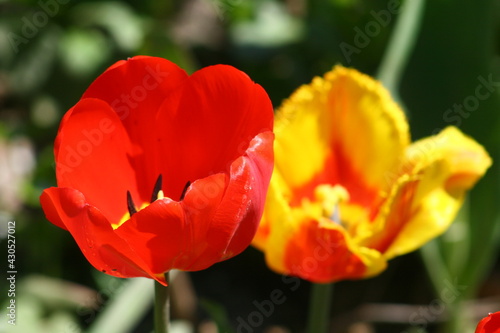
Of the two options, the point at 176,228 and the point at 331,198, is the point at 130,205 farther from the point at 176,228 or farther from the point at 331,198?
the point at 331,198

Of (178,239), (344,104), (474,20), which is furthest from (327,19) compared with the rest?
(178,239)

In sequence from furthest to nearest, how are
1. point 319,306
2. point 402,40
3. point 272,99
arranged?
point 272,99 < point 402,40 < point 319,306

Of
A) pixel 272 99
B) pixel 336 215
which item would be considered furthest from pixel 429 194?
pixel 272 99

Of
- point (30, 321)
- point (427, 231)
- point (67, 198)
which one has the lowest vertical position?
point (30, 321)

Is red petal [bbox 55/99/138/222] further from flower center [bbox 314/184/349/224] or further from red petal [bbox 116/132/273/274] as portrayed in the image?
flower center [bbox 314/184/349/224]

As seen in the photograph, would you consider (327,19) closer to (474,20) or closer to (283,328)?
(474,20)

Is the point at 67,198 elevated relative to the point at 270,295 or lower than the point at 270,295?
elevated

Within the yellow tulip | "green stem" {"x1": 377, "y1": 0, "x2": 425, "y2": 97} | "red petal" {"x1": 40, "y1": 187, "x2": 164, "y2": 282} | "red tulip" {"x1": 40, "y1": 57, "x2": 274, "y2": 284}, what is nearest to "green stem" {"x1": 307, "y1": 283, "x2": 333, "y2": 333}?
the yellow tulip

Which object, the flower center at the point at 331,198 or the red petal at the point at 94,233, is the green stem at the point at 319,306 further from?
the red petal at the point at 94,233
